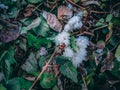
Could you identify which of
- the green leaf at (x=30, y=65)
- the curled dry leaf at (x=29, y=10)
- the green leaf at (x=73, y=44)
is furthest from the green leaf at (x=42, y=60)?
the curled dry leaf at (x=29, y=10)

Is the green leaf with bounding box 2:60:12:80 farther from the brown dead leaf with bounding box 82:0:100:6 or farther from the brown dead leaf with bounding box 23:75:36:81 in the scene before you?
the brown dead leaf with bounding box 82:0:100:6

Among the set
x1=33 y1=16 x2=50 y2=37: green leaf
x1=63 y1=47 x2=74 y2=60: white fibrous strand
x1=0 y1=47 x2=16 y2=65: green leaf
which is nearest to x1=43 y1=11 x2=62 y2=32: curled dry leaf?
x1=33 y1=16 x2=50 y2=37: green leaf

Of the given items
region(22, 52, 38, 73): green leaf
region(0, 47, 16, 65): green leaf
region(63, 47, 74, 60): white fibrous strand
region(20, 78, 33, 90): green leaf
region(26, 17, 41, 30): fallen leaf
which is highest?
region(26, 17, 41, 30): fallen leaf

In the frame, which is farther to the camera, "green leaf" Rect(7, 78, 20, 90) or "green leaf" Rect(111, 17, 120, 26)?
"green leaf" Rect(111, 17, 120, 26)

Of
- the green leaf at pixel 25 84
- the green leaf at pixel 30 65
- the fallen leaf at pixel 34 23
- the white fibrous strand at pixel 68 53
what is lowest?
the green leaf at pixel 25 84

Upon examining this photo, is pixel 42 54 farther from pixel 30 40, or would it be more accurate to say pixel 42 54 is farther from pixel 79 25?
pixel 79 25

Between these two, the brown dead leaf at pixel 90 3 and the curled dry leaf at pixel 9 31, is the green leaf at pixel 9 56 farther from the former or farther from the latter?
the brown dead leaf at pixel 90 3
